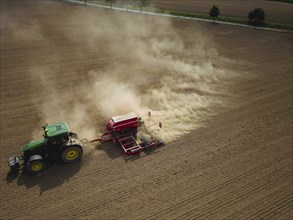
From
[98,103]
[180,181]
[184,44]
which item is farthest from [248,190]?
[184,44]

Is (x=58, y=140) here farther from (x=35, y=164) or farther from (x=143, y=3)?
(x=143, y=3)

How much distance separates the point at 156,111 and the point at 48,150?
23.8 feet

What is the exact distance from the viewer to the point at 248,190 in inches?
520

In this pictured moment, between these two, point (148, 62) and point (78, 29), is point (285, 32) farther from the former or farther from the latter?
point (78, 29)

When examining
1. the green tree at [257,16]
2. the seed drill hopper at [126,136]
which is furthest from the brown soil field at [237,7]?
the seed drill hopper at [126,136]

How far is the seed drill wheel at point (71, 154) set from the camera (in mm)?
13661

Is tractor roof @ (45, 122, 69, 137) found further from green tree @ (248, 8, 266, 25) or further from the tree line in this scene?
green tree @ (248, 8, 266, 25)

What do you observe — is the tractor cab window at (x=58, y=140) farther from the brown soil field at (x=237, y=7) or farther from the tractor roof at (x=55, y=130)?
the brown soil field at (x=237, y=7)

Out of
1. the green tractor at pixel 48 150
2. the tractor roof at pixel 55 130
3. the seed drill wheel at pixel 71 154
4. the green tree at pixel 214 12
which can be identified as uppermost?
the green tree at pixel 214 12

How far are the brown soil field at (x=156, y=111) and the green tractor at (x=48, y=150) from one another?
0.55 metres

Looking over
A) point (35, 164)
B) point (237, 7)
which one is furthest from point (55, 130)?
point (237, 7)

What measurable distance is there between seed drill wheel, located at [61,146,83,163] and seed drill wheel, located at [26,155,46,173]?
0.99 m

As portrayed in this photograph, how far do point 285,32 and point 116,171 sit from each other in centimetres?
2956

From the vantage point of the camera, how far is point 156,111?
59.5 ft
